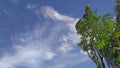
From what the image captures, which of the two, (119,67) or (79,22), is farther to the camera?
(79,22)

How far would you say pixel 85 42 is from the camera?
56.7m

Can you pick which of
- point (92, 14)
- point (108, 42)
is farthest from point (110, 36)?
point (92, 14)

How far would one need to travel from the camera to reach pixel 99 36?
56.6 meters

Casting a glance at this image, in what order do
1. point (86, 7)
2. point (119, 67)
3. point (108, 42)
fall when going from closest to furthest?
point (119, 67) → point (108, 42) → point (86, 7)

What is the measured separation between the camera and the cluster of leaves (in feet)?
182

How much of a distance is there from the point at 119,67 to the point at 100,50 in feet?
20.6

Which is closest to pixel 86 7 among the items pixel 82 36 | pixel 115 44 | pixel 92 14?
pixel 92 14

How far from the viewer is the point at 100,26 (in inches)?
2261

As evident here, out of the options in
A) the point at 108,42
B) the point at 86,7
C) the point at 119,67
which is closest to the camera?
the point at 119,67

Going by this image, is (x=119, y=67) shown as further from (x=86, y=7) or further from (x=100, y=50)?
(x=86, y=7)

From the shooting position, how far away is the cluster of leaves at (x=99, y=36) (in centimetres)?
5538

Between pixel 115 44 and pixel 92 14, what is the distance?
8.57m

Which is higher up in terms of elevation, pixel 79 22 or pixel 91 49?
pixel 79 22

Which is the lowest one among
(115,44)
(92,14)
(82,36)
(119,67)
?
(119,67)
